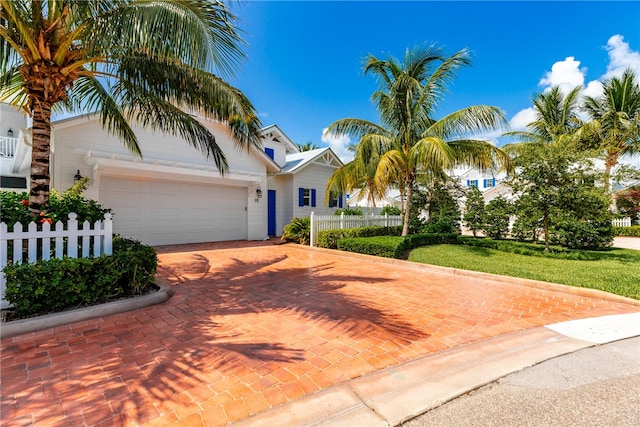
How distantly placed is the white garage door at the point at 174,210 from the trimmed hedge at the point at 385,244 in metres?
5.66

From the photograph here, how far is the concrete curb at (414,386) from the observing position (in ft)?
7.09

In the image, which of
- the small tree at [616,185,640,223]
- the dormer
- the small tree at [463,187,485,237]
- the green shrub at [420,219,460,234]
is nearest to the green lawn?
the green shrub at [420,219,460,234]

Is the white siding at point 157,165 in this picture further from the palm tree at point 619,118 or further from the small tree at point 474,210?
the palm tree at point 619,118

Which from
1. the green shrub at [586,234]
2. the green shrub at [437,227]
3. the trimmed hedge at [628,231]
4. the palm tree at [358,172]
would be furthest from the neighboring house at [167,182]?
the trimmed hedge at [628,231]

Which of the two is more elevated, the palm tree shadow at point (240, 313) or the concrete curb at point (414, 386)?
the palm tree shadow at point (240, 313)

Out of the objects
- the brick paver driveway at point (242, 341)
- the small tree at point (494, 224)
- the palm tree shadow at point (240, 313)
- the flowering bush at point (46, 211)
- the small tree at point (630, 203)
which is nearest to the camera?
the brick paver driveway at point (242, 341)

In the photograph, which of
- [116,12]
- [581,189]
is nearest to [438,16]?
[581,189]

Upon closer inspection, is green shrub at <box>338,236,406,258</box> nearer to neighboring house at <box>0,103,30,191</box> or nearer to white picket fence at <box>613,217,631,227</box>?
neighboring house at <box>0,103,30,191</box>

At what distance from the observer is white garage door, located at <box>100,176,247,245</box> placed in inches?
402

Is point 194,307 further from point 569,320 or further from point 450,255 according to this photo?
point 450,255

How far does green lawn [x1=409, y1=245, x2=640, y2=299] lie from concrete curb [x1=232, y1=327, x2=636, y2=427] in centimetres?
339

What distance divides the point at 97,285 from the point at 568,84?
27.3 meters

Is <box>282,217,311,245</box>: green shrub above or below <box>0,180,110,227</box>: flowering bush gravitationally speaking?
below

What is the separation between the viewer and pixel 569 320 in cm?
427
